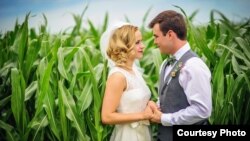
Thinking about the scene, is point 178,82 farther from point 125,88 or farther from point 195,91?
point 125,88

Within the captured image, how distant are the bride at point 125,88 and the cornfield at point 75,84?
3.0 inches

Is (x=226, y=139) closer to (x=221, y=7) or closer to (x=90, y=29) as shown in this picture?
(x=221, y=7)

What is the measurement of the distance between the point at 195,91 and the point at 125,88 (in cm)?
28

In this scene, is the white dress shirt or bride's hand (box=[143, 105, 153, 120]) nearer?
the white dress shirt

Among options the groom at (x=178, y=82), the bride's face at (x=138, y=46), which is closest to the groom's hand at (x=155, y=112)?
the groom at (x=178, y=82)

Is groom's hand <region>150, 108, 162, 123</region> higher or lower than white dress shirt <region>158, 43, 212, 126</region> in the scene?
lower

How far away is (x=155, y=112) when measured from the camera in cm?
177

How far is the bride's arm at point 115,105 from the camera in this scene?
5.67 feet

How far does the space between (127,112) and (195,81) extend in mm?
315

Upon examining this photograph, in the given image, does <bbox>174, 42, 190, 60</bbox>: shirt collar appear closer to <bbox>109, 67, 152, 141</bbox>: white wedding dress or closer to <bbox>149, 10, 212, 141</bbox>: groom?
<bbox>149, 10, 212, 141</bbox>: groom

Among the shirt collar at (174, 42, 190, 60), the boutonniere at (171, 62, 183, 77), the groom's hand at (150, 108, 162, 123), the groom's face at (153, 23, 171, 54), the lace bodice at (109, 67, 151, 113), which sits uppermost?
the groom's face at (153, 23, 171, 54)

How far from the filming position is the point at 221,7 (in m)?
2.01

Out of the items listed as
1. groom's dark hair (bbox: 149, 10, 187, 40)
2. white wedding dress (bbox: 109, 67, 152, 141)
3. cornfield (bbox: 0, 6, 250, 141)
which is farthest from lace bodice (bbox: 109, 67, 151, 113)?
groom's dark hair (bbox: 149, 10, 187, 40)

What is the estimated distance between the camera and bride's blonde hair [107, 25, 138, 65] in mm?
1757
